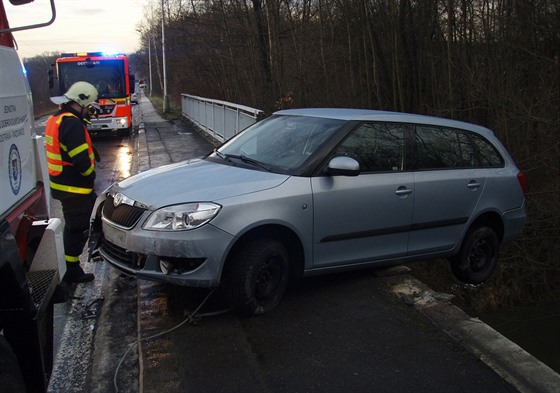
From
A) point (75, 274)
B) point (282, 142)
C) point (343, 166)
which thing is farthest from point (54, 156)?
point (343, 166)

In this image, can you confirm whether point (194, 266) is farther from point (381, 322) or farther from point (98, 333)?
point (381, 322)

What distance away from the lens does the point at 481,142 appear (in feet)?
18.1

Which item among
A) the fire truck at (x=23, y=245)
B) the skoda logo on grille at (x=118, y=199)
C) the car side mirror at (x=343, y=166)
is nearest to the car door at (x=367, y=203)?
the car side mirror at (x=343, y=166)

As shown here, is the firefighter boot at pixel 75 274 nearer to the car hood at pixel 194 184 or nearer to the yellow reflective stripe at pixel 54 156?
the yellow reflective stripe at pixel 54 156

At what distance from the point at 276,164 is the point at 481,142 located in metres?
2.40

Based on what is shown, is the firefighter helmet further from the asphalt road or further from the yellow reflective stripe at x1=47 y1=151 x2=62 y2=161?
the asphalt road

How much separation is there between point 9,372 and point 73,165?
3.04 meters

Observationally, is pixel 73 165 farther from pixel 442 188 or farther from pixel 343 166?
pixel 442 188

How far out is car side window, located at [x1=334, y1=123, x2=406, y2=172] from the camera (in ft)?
15.1

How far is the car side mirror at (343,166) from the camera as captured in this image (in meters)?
4.20

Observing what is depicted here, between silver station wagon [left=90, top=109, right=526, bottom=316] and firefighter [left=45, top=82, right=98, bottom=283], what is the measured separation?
24.5 inches

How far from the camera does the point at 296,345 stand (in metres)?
3.77

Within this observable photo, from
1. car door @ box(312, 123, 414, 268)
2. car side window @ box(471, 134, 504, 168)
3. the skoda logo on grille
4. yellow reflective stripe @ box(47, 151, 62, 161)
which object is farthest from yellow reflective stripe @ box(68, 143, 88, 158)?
car side window @ box(471, 134, 504, 168)

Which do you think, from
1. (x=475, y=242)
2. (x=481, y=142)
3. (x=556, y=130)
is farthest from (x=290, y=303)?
(x=556, y=130)
